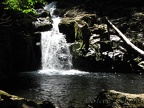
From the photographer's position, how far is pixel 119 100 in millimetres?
14328

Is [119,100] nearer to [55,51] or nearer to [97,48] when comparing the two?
[97,48]

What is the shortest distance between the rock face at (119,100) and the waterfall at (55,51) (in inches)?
1061

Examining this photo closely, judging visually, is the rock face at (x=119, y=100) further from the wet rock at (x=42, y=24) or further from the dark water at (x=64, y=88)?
the wet rock at (x=42, y=24)

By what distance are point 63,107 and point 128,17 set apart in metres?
33.8

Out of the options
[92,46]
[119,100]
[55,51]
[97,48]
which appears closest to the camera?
[119,100]

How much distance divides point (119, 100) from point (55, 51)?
2993 cm

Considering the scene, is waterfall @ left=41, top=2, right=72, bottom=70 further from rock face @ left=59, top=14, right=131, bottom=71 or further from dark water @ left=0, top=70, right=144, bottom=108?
dark water @ left=0, top=70, right=144, bottom=108

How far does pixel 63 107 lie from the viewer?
1941cm

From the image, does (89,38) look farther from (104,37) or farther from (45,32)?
(45,32)

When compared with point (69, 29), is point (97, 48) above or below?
below

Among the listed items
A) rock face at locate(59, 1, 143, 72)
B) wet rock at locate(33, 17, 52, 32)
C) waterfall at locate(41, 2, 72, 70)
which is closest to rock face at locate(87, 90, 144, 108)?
rock face at locate(59, 1, 143, 72)

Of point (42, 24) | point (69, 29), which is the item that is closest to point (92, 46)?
point (69, 29)

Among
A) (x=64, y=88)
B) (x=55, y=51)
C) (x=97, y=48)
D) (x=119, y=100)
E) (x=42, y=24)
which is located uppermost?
(x=42, y=24)

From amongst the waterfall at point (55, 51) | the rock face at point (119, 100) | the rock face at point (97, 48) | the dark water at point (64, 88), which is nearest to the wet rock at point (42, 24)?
the waterfall at point (55, 51)
